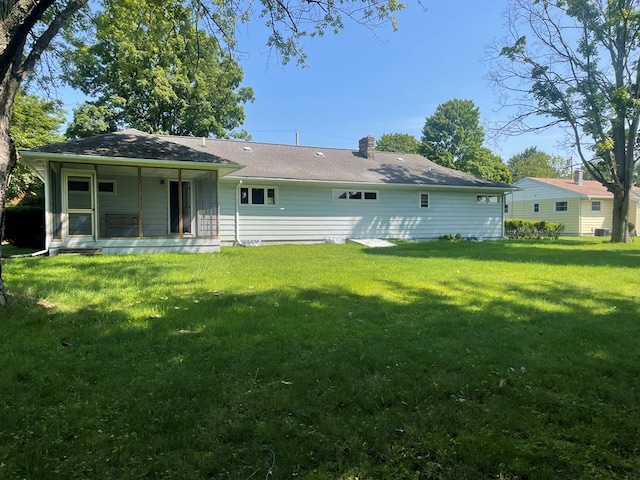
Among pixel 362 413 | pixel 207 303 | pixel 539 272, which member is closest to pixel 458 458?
pixel 362 413

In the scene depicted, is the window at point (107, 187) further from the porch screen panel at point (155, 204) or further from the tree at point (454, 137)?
the tree at point (454, 137)

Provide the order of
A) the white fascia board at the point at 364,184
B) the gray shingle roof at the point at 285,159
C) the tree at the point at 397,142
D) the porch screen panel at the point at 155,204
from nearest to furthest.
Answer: the gray shingle roof at the point at 285,159 < the porch screen panel at the point at 155,204 < the white fascia board at the point at 364,184 < the tree at the point at 397,142

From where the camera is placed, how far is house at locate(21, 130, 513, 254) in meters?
11.8

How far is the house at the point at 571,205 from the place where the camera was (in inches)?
1091

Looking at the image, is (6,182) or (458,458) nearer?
(458,458)

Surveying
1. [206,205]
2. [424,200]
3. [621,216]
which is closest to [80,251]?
[206,205]

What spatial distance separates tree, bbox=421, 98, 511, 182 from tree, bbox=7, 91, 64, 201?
3470 cm

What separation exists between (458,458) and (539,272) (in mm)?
7283

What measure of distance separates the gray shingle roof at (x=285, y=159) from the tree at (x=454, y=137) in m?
24.6

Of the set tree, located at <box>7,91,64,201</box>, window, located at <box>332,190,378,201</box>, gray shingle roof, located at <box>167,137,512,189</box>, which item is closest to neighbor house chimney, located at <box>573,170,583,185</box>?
gray shingle roof, located at <box>167,137,512,189</box>

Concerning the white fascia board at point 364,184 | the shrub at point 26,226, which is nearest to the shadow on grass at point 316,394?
the white fascia board at point 364,184

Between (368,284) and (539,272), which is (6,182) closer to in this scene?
(368,284)

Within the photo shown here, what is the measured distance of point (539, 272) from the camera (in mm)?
8562

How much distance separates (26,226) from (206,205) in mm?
7008
